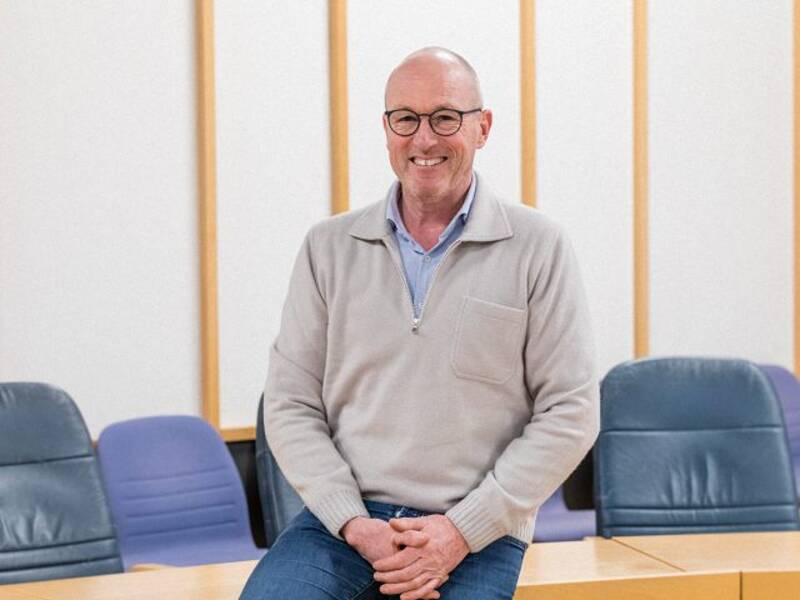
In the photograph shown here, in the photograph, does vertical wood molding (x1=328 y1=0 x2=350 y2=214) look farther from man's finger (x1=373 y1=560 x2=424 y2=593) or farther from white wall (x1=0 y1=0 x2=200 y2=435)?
man's finger (x1=373 y1=560 x2=424 y2=593)

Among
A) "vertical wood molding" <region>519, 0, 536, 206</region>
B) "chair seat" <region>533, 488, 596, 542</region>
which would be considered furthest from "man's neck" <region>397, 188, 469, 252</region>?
"vertical wood molding" <region>519, 0, 536, 206</region>

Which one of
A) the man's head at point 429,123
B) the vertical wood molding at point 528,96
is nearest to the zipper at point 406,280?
the man's head at point 429,123

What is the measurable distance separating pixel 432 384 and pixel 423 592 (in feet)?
1.16

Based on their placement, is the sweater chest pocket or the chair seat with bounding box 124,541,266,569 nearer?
the sweater chest pocket

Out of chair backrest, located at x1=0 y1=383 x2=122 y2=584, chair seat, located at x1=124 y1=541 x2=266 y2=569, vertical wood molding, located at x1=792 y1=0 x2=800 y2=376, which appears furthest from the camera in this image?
vertical wood molding, located at x1=792 y1=0 x2=800 y2=376

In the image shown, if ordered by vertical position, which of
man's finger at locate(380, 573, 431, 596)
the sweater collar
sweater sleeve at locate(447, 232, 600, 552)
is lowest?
man's finger at locate(380, 573, 431, 596)

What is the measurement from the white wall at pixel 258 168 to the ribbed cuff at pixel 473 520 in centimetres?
236

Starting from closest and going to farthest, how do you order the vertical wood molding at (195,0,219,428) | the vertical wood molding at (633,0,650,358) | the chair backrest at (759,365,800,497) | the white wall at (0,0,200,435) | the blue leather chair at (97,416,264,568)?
the blue leather chair at (97,416,264,568)
the white wall at (0,0,200,435)
the vertical wood molding at (195,0,219,428)
the chair backrest at (759,365,800,497)
the vertical wood molding at (633,0,650,358)

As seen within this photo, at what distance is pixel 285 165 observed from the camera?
4641 millimetres

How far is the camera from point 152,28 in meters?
4.41

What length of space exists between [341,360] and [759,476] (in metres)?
1.34

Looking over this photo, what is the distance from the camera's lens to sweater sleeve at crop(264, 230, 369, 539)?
2410 millimetres

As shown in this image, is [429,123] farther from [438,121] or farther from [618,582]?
[618,582]

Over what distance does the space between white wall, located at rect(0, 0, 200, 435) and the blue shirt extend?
2039 millimetres
